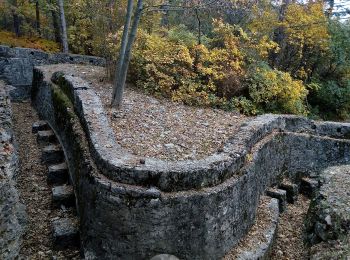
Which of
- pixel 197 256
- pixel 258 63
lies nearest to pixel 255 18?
pixel 258 63

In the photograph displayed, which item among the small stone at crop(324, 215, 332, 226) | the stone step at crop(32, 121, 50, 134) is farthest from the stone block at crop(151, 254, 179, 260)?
the stone step at crop(32, 121, 50, 134)

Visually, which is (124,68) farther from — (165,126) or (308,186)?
(308,186)

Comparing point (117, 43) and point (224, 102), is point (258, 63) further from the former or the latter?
point (117, 43)

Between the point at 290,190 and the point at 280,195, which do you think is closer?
the point at 280,195

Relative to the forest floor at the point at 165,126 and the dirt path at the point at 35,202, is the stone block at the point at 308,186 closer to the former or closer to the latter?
the forest floor at the point at 165,126

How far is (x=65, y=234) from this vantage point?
575 cm

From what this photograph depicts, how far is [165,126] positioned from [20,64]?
971 centimetres

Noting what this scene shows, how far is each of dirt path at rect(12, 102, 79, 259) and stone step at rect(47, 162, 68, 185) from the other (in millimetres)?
181

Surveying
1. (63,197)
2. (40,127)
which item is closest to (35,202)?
(63,197)

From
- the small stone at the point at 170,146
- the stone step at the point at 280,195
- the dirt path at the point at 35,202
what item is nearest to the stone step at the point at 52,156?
the dirt path at the point at 35,202

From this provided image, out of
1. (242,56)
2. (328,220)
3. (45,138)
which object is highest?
(242,56)

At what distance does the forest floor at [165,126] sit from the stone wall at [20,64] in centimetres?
493

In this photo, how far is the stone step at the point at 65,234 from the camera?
5.73 m

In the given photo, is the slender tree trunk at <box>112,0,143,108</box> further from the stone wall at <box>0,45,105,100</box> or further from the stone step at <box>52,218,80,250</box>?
the stone wall at <box>0,45,105,100</box>
